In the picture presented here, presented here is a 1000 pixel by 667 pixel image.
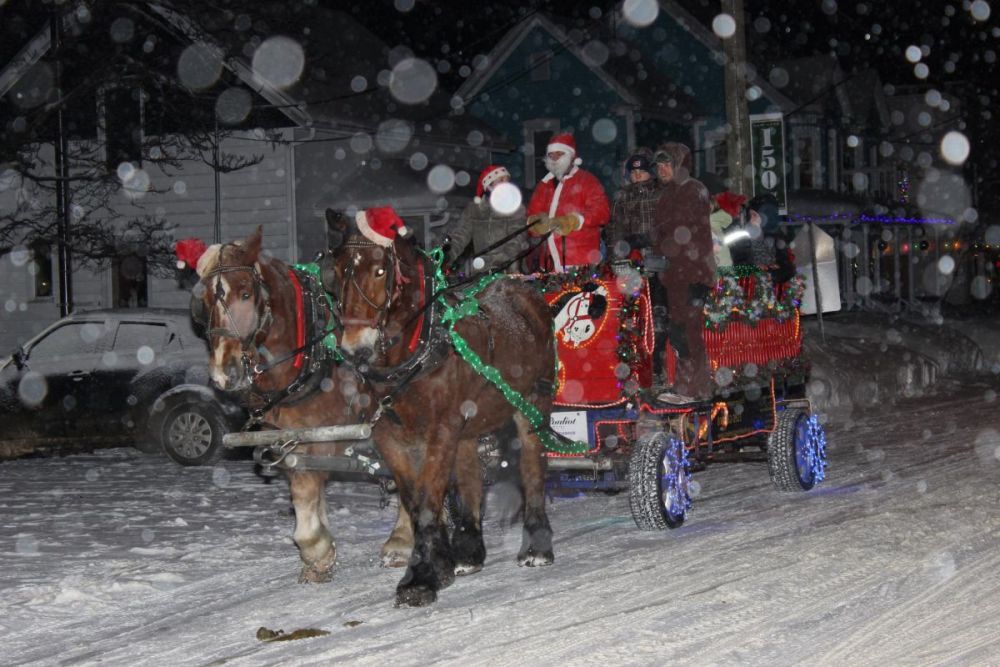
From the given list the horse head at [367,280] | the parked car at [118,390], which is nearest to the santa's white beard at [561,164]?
the horse head at [367,280]

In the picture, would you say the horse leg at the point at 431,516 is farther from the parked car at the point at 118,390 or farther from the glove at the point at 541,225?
the parked car at the point at 118,390

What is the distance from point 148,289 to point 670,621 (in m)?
21.3

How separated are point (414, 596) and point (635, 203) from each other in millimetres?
4116

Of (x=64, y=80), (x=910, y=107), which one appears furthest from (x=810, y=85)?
(x=64, y=80)

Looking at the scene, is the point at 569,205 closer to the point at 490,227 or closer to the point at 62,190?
the point at 490,227

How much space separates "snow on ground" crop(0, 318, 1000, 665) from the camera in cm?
580

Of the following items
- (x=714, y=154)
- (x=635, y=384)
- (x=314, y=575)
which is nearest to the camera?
(x=314, y=575)

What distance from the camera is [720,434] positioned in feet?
31.9

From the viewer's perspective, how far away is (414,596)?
6605 millimetres

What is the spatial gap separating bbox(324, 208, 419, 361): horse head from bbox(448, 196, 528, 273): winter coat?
231 centimetres

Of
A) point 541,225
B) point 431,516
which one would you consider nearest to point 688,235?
point 541,225

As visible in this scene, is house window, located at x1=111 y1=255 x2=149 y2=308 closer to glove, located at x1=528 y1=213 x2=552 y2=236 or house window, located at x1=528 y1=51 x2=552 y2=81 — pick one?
house window, located at x1=528 y1=51 x2=552 y2=81

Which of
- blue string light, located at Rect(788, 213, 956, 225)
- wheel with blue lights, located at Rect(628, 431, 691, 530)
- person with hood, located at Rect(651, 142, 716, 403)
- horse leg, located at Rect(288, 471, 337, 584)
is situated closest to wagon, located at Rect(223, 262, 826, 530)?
wheel with blue lights, located at Rect(628, 431, 691, 530)

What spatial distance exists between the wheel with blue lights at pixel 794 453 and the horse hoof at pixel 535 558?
310 centimetres
